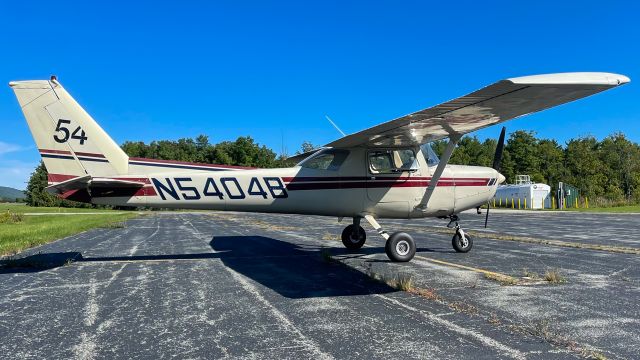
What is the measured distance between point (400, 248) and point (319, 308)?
4409 mm

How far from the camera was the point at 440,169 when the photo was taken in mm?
10695

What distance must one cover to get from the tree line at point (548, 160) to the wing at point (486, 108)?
6783 centimetres

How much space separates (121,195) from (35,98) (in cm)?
281

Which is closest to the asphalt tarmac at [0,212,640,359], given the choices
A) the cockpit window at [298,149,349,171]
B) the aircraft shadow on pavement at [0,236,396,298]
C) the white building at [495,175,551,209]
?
the aircraft shadow on pavement at [0,236,396,298]

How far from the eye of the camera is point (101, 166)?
32.4 feet

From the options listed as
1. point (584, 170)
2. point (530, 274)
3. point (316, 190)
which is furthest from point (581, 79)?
point (584, 170)

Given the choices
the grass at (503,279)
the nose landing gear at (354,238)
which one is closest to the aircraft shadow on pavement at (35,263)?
the nose landing gear at (354,238)

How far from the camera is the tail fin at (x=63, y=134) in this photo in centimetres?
937

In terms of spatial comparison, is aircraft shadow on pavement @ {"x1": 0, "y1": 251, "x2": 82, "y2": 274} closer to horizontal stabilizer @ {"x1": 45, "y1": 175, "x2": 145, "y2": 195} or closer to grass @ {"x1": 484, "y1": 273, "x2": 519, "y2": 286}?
horizontal stabilizer @ {"x1": 45, "y1": 175, "x2": 145, "y2": 195}

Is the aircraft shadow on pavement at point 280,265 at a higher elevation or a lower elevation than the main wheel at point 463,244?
lower

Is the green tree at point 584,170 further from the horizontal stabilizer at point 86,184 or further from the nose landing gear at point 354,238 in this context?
the horizontal stabilizer at point 86,184

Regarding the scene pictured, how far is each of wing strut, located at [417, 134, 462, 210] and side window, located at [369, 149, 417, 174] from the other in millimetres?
643

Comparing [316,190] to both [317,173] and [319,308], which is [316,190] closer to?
[317,173]

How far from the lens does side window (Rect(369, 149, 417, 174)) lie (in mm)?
10953
